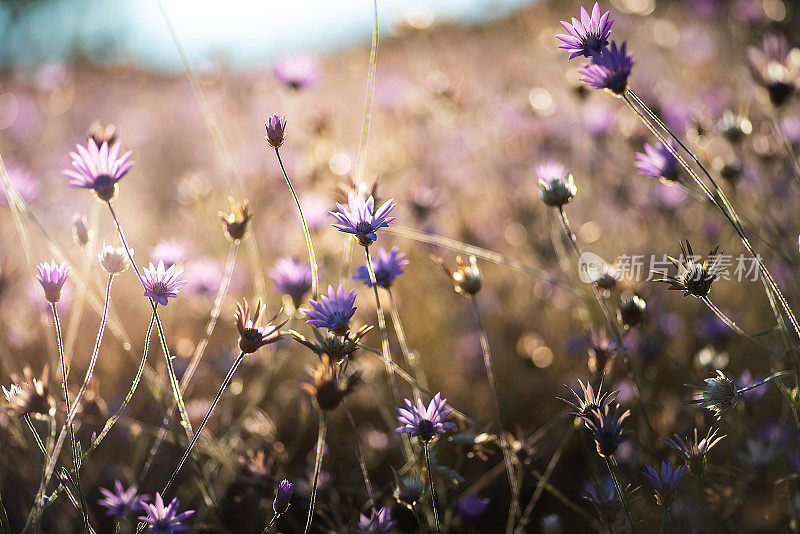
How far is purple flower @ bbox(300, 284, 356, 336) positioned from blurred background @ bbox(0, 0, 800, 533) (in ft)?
0.95

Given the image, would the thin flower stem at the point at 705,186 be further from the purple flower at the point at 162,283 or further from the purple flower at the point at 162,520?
the purple flower at the point at 162,520

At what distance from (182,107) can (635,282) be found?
4.90 m

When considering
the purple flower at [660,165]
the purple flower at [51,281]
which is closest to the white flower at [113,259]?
the purple flower at [51,281]

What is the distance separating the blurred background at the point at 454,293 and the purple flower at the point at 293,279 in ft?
0.34

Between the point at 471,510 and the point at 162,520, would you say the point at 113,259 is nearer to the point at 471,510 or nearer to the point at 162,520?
the point at 162,520

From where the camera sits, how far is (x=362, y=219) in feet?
3.58

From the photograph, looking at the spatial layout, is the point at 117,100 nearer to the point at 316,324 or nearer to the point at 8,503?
the point at 8,503

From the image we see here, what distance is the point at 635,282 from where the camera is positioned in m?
1.48

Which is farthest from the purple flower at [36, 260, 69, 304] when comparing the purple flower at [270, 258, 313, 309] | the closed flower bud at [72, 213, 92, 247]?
the purple flower at [270, 258, 313, 309]

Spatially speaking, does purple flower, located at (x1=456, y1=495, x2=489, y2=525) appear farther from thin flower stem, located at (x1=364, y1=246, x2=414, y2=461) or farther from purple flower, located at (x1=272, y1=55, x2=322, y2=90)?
purple flower, located at (x1=272, y1=55, x2=322, y2=90)

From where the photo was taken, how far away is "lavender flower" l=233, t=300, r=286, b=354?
0.96 metres

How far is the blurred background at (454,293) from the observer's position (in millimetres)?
1414

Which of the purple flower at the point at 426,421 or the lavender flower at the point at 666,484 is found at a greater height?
the purple flower at the point at 426,421

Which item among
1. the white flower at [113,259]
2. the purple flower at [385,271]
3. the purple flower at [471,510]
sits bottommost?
the purple flower at [471,510]
